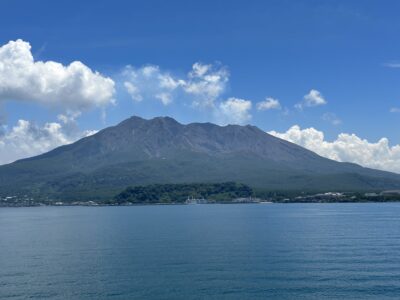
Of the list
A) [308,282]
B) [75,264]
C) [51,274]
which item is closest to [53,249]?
[75,264]

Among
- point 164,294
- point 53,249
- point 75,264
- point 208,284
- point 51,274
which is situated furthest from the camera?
point 53,249

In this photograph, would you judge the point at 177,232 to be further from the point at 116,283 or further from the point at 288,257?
the point at 116,283

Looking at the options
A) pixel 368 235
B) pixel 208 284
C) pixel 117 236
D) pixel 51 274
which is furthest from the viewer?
Result: pixel 117 236

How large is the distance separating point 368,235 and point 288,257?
31.1 m

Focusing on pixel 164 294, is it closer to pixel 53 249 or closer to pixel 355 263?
pixel 355 263

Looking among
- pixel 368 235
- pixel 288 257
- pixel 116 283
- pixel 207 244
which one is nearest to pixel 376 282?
pixel 288 257

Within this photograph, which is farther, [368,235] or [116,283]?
[368,235]

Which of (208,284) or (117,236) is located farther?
(117,236)

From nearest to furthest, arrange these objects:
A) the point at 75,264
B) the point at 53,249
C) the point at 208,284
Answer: the point at 208,284, the point at 75,264, the point at 53,249

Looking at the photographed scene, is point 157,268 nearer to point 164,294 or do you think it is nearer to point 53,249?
point 164,294

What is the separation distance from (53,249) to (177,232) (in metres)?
29.1

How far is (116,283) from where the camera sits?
2227 inches

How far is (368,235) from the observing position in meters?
95.4

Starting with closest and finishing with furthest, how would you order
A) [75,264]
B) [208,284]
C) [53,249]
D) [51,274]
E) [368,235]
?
[208,284] < [51,274] < [75,264] < [53,249] < [368,235]
